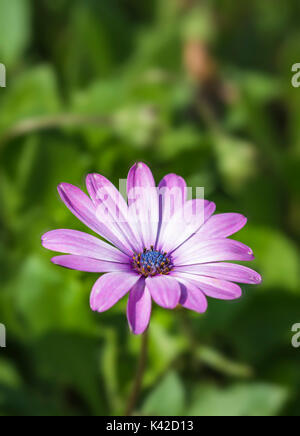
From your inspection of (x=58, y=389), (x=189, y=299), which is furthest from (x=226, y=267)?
(x=58, y=389)

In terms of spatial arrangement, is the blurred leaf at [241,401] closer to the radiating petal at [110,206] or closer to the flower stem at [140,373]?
the flower stem at [140,373]

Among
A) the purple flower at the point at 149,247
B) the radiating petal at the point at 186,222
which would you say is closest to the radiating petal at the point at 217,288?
the purple flower at the point at 149,247

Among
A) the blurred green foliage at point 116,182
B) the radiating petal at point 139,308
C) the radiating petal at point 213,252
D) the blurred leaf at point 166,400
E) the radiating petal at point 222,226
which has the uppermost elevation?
the blurred green foliage at point 116,182

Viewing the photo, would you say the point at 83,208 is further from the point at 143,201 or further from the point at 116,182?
the point at 116,182

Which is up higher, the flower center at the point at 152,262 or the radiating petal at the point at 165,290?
the flower center at the point at 152,262

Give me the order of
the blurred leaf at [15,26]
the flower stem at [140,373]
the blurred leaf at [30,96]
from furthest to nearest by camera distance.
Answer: the blurred leaf at [15,26] < the blurred leaf at [30,96] < the flower stem at [140,373]

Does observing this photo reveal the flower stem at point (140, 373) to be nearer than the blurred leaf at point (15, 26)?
Yes

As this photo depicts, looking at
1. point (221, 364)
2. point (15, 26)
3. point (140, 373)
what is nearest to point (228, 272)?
point (140, 373)
